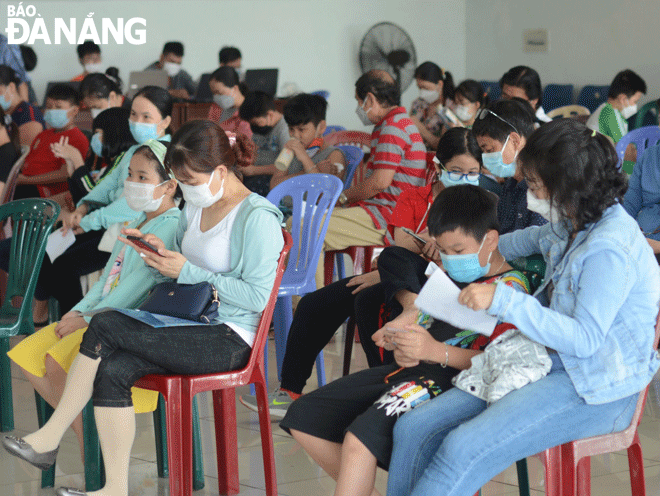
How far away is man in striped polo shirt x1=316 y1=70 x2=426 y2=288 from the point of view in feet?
12.2

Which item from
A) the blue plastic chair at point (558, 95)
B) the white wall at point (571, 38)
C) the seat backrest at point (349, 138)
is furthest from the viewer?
the blue plastic chair at point (558, 95)

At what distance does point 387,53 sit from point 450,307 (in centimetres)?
965

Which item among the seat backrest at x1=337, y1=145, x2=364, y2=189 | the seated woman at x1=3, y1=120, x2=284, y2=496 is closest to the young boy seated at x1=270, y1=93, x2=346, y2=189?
the seat backrest at x1=337, y1=145, x2=364, y2=189

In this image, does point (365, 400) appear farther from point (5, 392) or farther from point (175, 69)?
point (175, 69)

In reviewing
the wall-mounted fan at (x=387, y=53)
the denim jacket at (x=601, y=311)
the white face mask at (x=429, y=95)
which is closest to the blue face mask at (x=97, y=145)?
the denim jacket at (x=601, y=311)

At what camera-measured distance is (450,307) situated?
5.21ft

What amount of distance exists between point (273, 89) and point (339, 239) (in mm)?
3255

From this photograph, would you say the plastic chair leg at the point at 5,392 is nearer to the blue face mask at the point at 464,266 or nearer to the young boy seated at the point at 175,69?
the blue face mask at the point at 464,266

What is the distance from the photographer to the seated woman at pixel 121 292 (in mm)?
2250

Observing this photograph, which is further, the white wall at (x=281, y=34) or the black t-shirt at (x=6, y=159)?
the white wall at (x=281, y=34)

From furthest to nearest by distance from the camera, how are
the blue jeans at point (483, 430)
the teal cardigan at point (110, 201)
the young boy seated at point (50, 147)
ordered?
the young boy seated at point (50, 147) < the teal cardigan at point (110, 201) < the blue jeans at point (483, 430)

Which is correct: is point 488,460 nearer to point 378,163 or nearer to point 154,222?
point 154,222

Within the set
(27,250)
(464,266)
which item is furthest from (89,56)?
(464,266)

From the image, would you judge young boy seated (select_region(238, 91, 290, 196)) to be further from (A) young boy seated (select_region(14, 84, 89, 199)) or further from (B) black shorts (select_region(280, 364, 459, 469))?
(B) black shorts (select_region(280, 364, 459, 469))
